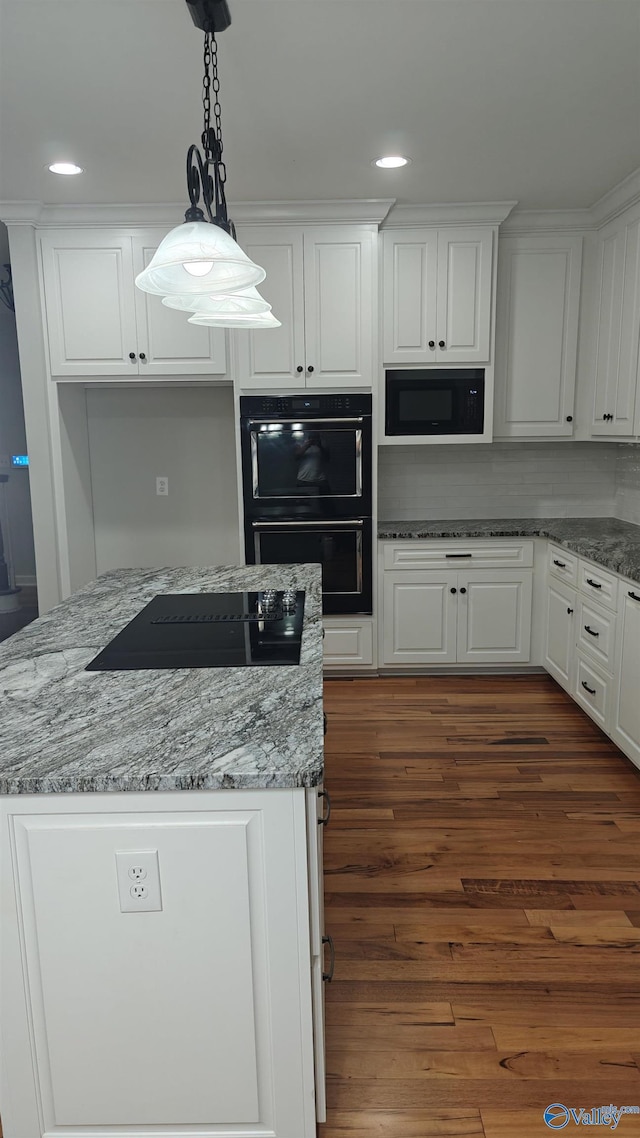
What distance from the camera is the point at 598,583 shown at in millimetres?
3301

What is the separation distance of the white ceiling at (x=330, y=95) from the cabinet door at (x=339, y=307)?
30 cm

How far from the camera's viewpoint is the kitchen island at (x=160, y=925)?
128cm

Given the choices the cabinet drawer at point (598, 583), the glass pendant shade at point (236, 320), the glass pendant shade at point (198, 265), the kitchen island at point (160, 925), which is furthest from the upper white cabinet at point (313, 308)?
the kitchen island at point (160, 925)

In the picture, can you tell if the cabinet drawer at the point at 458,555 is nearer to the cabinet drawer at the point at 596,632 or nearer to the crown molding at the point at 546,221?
the cabinet drawer at the point at 596,632

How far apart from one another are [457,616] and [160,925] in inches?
121

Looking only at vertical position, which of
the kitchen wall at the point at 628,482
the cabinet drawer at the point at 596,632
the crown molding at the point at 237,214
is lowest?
the cabinet drawer at the point at 596,632

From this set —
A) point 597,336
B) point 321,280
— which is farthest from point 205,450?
point 597,336

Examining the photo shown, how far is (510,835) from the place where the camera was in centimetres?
264

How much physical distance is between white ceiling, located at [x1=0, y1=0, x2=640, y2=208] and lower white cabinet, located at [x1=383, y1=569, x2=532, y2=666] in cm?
200

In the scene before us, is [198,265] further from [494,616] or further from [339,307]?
[494,616]

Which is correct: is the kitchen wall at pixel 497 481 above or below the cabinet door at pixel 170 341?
below

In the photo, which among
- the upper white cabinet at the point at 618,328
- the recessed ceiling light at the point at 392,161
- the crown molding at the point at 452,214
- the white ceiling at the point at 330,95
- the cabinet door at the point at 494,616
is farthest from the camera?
the cabinet door at the point at 494,616

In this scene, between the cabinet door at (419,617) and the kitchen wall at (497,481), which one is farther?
the kitchen wall at (497,481)

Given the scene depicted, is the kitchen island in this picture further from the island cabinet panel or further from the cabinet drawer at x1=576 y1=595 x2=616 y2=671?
the cabinet drawer at x1=576 y1=595 x2=616 y2=671
